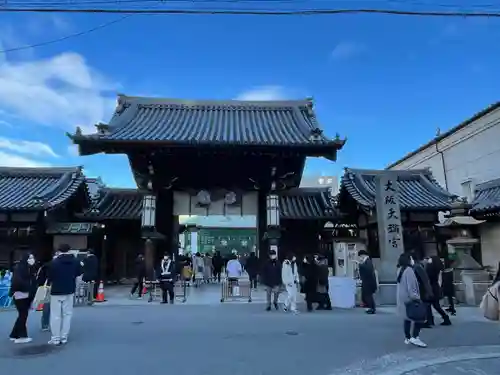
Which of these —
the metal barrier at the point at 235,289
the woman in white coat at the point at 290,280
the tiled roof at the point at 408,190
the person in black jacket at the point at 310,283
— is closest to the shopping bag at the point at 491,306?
the woman in white coat at the point at 290,280

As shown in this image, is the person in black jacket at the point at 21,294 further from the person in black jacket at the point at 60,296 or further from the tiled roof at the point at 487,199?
the tiled roof at the point at 487,199

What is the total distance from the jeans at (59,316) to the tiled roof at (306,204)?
1239 centimetres

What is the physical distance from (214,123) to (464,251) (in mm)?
12200

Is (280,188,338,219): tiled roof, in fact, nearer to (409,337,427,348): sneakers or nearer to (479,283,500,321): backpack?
(409,337,427,348): sneakers

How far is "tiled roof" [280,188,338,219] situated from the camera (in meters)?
18.8

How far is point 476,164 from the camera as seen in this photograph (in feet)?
→ 75.2

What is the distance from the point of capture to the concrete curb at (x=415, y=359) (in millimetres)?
5547

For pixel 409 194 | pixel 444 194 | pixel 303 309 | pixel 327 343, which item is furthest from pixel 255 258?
pixel 327 343

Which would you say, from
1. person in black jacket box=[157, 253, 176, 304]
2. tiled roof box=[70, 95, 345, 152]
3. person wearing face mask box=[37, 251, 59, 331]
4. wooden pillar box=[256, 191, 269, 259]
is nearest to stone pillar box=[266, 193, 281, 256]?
wooden pillar box=[256, 191, 269, 259]

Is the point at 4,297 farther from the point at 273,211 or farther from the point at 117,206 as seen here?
the point at 273,211

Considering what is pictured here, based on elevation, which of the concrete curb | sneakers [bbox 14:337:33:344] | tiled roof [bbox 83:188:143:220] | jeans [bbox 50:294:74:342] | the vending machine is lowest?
the concrete curb

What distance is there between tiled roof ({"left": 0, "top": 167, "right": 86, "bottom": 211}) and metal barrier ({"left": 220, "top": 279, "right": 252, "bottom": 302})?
26.2ft

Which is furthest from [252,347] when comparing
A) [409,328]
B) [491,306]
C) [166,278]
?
[166,278]

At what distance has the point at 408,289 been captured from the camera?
693 centimetres
